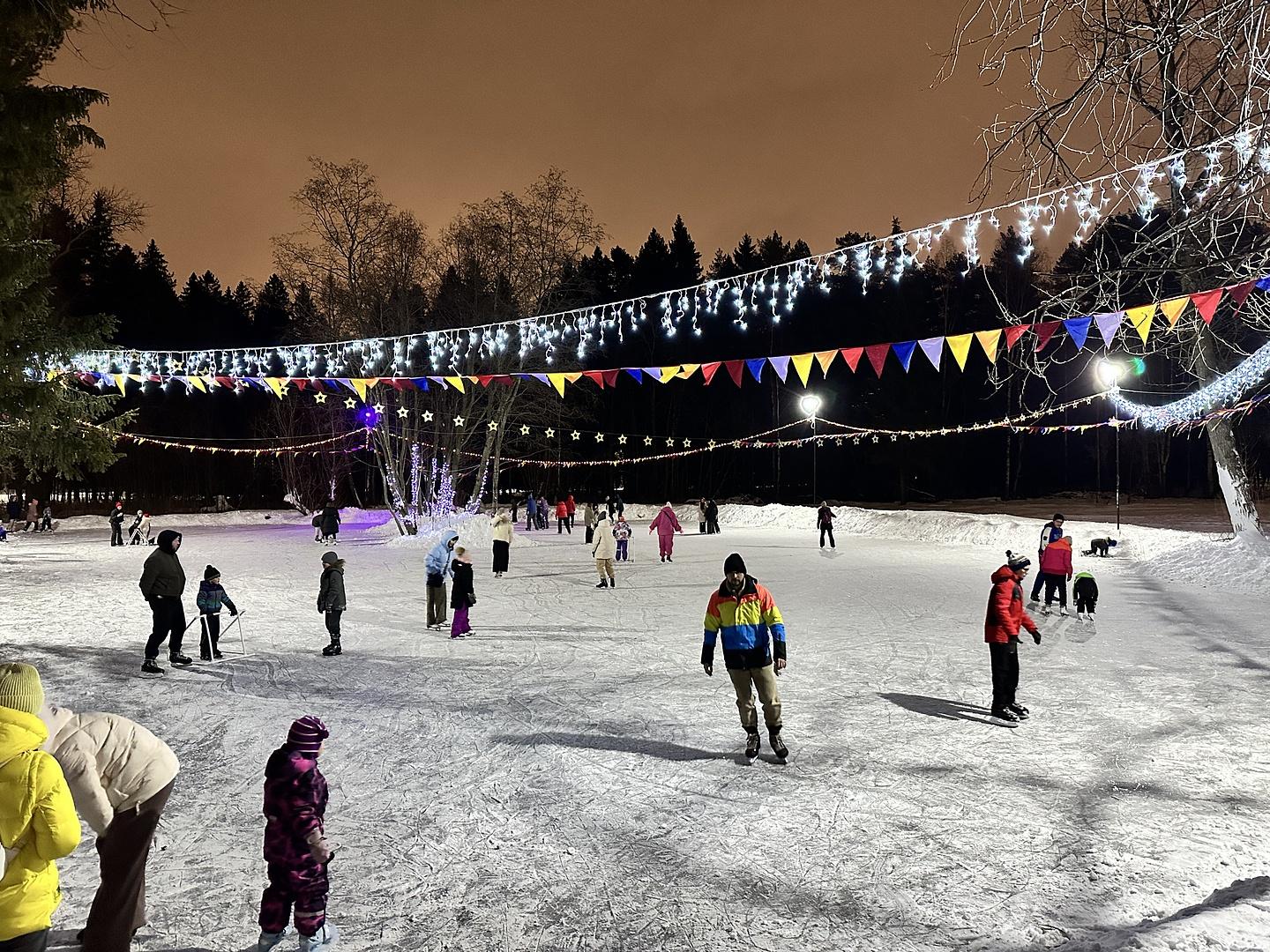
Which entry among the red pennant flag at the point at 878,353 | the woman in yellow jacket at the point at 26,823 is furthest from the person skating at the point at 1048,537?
the woman in yellow jacket at the point at 26,823

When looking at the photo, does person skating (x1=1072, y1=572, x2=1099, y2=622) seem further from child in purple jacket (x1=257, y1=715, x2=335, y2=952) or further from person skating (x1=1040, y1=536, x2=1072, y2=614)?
child in purple jacket (x1=257, y1=715, x2=335, y2=952)

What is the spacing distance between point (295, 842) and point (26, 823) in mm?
1082

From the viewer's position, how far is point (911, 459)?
140 feet

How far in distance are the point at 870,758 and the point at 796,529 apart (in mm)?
26164

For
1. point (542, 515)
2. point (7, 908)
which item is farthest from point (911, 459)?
point (7, 908)

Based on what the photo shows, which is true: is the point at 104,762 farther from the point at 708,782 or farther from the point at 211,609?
the point at 211,609

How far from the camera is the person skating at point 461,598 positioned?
9766mm

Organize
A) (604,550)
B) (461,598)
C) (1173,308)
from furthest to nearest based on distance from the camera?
(604,550), (1173,308), (461,598)

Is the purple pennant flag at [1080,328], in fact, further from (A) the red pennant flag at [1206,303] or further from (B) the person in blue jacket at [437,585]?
(B) the person in blue jacket at [437,585]

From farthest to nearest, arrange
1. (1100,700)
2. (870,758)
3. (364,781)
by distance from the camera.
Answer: (1100,700) → (870,758) → (364,781)

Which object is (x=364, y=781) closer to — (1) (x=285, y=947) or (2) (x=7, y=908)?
(1) (x=285, y=947)

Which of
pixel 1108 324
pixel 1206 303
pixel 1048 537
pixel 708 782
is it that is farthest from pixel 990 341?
pixel 708 782

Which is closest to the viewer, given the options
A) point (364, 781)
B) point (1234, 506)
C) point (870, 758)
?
point (364, 781)

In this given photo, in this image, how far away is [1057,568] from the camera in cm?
1114
